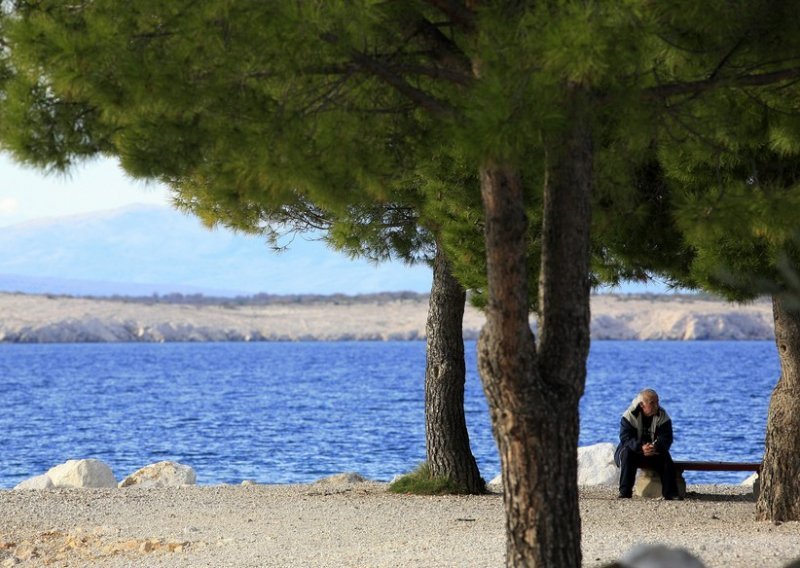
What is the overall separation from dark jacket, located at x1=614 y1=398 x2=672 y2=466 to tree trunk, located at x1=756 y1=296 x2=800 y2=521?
2151 mm

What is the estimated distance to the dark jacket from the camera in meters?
12.9

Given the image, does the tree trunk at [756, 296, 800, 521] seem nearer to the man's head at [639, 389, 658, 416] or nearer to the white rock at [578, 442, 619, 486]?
the man's head at [639, 389, 658, 416]

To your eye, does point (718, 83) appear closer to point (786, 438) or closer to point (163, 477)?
point (786, 438)

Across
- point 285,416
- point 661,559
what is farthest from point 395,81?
point 285,416

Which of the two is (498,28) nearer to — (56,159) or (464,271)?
(56,159)

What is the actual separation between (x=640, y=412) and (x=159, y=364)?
87332 mm

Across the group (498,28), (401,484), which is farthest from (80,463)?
(498,28)

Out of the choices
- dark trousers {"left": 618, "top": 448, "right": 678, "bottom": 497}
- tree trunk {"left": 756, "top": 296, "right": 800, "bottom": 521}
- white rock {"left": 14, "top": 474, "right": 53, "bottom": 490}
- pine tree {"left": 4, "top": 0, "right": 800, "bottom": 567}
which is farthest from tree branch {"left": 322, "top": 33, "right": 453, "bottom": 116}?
white rock {"left": 14, "top": 474, "right": 53, "bottom": 490}

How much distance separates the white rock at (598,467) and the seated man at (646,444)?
2930 millimetres

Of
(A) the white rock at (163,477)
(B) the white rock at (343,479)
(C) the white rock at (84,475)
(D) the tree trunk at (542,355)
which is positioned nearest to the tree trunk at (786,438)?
(D) the tree trunk at (542,355)

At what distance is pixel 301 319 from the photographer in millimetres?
144375

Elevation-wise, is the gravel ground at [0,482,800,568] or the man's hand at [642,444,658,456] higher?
the man's hand at [642,444,658,456]

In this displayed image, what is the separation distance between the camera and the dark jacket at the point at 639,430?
12.9 metres

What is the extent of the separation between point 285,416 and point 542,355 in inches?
1505
